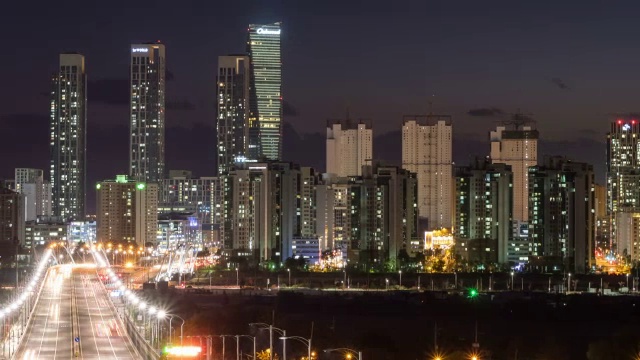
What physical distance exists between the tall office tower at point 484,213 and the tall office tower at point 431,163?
19702mm

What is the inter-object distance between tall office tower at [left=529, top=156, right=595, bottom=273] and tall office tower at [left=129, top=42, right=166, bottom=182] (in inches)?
1946

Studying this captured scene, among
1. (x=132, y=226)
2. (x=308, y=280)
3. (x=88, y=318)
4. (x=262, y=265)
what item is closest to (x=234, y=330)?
(x=88, y=318)

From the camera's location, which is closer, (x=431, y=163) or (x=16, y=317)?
(x=16, y=317)

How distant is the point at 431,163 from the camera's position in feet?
284

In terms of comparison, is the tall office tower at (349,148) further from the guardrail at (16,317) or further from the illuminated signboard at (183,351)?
the illuminated signboard at (183,351)

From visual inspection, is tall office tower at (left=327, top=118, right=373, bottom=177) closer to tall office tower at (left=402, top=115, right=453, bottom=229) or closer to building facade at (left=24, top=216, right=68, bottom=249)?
tall office tower at (left=402, top=115, right=453, bottom=229)

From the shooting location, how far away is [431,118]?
88.8 m

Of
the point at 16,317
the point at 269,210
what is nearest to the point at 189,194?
the point at 269,210

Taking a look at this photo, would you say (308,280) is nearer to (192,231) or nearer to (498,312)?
(498,312)

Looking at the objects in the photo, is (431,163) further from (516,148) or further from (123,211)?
(123,211)

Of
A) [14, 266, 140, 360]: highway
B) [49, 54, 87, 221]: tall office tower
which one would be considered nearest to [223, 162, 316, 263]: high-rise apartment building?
[14, 266, 140, 360]: highway

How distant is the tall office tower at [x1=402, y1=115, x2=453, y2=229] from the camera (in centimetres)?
8281

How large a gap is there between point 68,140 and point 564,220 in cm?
5438

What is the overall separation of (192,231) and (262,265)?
3384 centimetres
